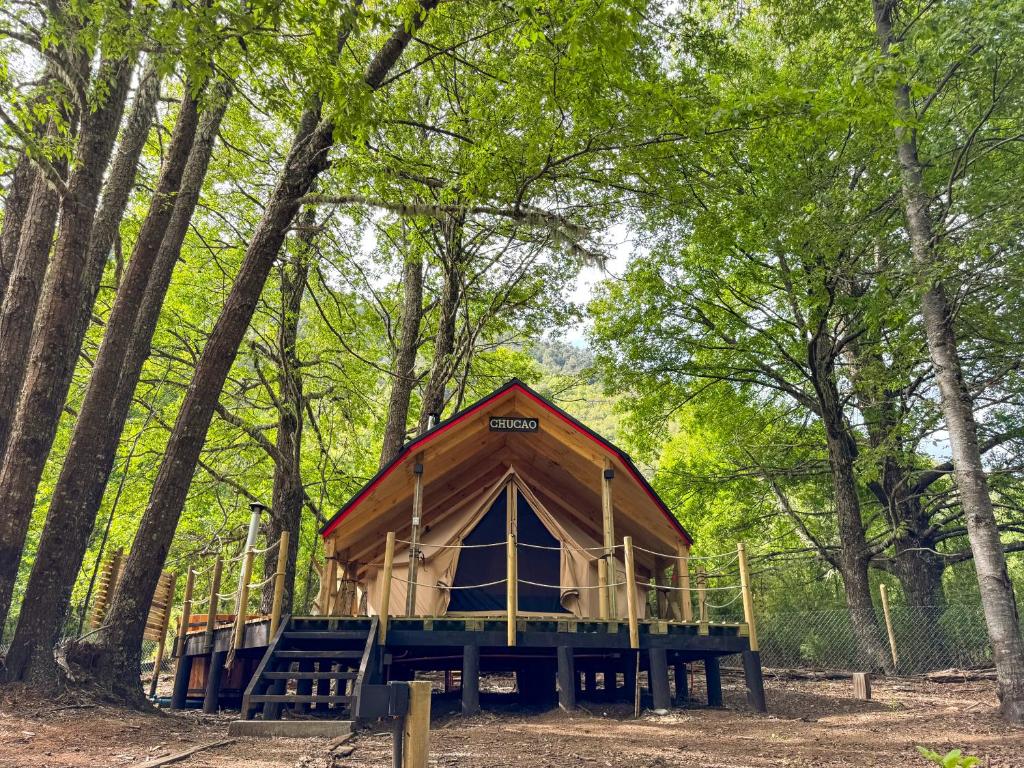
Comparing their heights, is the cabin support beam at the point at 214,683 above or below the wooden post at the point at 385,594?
below

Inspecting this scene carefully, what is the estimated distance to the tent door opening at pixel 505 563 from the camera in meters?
10.2

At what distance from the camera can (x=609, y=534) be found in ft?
30.7

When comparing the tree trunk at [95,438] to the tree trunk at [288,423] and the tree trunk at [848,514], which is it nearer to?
the tree trunk at [288,423]

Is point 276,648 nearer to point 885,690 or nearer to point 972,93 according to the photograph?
point 885,690

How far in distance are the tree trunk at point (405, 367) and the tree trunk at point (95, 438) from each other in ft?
19.1

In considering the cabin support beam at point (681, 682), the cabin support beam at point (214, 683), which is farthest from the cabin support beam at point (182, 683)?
the cabin support beam at point (681, 682)

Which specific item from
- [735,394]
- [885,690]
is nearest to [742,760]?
[885,690]

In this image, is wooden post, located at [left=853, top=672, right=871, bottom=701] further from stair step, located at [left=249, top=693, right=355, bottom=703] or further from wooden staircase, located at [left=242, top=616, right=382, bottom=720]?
stair step, located at [left=249, top=693, right=355, bottom=703]

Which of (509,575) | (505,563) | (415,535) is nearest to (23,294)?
(415,535)

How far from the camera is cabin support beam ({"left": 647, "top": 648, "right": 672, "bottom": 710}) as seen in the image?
809 centimetres

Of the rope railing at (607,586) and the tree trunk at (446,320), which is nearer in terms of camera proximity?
the rope railing at (607,586)

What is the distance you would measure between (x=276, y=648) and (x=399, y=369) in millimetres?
8587

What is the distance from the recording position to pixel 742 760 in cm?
515

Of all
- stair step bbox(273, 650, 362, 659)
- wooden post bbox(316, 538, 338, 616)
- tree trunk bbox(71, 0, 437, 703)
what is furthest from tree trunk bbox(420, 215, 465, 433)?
stair step bbox(273, 650, 362, 659)
